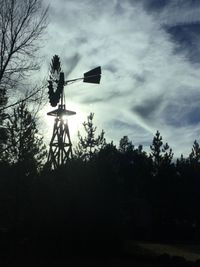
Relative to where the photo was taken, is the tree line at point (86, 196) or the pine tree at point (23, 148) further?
the pine tree at point (23, 148)

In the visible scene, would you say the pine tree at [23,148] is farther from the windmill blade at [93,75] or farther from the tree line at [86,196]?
the windmill blade at [93,75]

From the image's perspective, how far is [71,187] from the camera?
21.8 meters

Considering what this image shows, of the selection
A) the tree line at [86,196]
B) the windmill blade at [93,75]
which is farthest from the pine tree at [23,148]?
the windmill blade at [93,75]

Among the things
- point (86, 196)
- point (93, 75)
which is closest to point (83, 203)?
point (86, 196)

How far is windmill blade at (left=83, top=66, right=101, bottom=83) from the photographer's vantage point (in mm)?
21812

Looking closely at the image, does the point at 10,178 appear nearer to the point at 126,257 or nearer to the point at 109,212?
the point at 109,212

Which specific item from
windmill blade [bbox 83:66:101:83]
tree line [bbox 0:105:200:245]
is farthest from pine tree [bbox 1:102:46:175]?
windmill blade [bbox 83:66:101:83]

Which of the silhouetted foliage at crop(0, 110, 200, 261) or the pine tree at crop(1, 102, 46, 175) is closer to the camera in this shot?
the silhouetted foliage at crop(0, 110, 200, 261)

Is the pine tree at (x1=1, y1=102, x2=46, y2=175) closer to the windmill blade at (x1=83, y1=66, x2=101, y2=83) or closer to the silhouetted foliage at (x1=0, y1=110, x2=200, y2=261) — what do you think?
the silhouetted foliage at (x1=0, y1=110, x2=200, y2=261)

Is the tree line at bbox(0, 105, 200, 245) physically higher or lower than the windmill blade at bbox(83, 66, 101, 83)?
lower

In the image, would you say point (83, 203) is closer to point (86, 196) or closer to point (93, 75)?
point (86, 196)

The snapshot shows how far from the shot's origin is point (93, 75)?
2192 cm

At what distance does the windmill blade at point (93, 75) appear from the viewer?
71.6 feet

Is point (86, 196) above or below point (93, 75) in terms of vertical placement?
below
